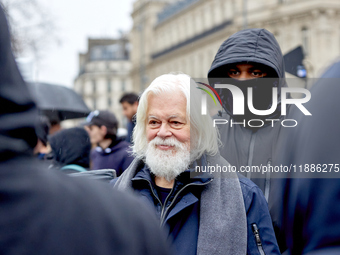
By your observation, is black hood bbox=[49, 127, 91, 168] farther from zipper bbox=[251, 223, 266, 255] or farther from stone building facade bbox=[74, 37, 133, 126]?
stone building facade bbox=[74, 37, 133, 126]

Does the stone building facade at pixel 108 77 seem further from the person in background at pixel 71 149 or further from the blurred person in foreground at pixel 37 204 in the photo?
the blurred person in foreground at pixel 37 204

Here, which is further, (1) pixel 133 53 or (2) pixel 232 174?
(1) pixel 133 53

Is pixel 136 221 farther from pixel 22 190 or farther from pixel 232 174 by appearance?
pixel 232 174

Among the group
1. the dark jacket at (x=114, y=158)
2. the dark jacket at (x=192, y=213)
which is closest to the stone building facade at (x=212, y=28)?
the dark jacket at (x=114, y=158)

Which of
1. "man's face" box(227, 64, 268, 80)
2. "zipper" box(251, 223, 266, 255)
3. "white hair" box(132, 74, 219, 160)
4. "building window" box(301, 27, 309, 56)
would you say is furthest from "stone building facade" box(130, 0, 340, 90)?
"zipper" box(251, 223, 266, 255)

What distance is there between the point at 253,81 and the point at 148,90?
0.74 metres

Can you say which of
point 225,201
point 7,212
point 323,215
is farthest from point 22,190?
point 225,201

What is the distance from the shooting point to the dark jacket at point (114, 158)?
6082mm

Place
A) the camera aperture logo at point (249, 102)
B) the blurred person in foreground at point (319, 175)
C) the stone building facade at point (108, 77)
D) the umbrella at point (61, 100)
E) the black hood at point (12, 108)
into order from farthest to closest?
the stone building facade at point (108, 77) → the umbrella at point (61, 100) → the camera aperture logo at point (249, 102) → the blurred person in foreground at point (319, 175) → the black hood at point (12, 108)

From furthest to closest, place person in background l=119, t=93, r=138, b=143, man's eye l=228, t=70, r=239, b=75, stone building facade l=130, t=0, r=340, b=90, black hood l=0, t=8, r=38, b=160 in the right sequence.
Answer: stone building facade l=130, t=0, r=340, b=90
person in background l=119, t=93, r=138, b=143
man's eye l=228, t=70, r=239, b=75
black hood l=0, t=8, r=38, b=160

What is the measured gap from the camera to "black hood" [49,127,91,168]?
15.1 feet

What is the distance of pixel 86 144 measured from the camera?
475 centimetres

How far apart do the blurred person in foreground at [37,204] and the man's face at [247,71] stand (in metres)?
2.65

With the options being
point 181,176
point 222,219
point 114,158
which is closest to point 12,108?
point 222,219
